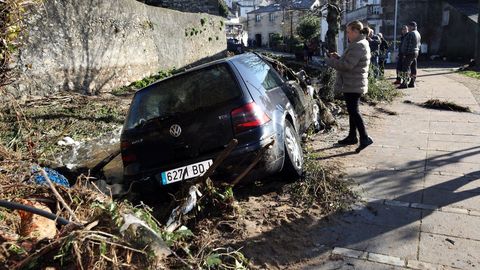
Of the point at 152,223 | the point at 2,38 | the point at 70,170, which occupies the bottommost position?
the point at 70,170

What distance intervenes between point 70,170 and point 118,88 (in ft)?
16.9

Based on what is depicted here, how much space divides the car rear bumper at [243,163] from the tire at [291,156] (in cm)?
25

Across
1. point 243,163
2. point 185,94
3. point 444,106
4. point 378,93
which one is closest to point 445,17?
point 378,93

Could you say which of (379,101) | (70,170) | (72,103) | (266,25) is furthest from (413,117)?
(266,25)

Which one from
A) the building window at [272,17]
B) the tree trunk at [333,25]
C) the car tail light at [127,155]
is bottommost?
the car tail light at [127,155]

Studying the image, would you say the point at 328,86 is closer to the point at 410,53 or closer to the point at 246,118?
the point at 410,53

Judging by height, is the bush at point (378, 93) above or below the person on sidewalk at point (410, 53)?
below

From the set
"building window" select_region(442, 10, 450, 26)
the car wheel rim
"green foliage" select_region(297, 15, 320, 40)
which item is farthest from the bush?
"green foliage" select_region(297, 15, 320, 40)

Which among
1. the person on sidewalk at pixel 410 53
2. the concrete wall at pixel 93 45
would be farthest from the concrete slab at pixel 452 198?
the person on sidewalk at pixel 410 53

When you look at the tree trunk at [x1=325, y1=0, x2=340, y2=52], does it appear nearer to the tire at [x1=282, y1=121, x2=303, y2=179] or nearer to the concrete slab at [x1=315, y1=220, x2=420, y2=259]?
the tire at [x1=282, y1=121, x2=303, y2=179]

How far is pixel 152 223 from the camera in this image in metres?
3.06

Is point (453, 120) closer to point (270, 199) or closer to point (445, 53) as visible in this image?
point (270, 199)

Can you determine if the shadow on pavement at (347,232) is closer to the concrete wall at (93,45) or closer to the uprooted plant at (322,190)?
the uprooted plant at (322,190)

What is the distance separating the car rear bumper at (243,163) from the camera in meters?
4.20
